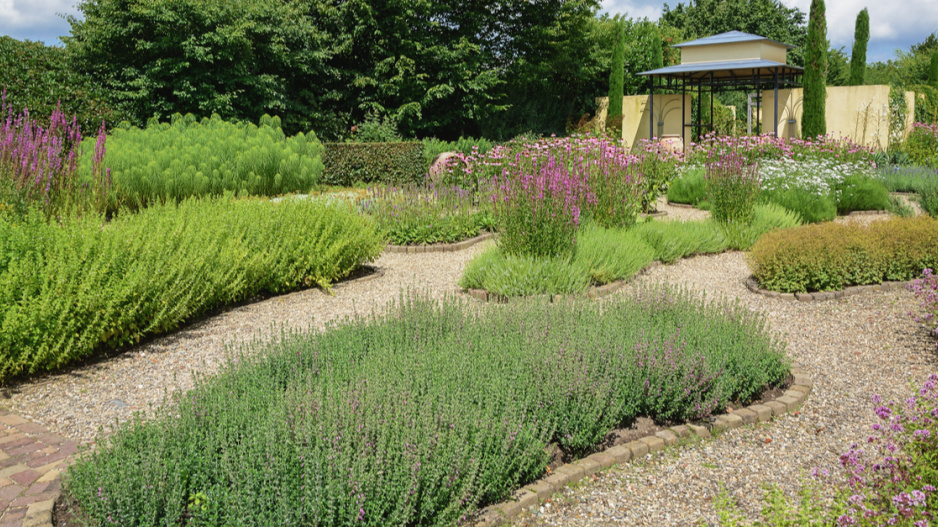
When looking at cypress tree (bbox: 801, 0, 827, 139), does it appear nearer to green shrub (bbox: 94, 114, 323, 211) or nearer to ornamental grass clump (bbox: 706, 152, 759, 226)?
ornamental grass clump (bbox: 706, 152, 759, 226)

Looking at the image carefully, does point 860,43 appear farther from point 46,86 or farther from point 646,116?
point 46,86

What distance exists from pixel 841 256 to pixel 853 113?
17.6m

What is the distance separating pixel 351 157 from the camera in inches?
621

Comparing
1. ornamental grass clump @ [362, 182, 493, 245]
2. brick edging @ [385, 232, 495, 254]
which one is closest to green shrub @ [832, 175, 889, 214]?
ornamental grass clump @ [362, 182, 493, 245]

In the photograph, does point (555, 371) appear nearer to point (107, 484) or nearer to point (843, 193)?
point (107, 484)

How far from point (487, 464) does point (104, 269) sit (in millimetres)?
3345

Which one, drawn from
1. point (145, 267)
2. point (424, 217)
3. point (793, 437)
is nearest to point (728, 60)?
point (424, 217)

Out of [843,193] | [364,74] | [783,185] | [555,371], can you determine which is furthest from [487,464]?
[364,74]

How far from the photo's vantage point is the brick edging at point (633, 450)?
2.86 meters

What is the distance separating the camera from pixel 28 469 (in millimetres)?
3240

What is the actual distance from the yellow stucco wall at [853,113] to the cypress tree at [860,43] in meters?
2.19

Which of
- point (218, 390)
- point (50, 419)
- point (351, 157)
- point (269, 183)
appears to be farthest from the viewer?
point (351, 157)

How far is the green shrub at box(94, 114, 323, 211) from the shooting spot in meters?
9.59

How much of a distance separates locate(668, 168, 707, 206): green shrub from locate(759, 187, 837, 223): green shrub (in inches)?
67.0
